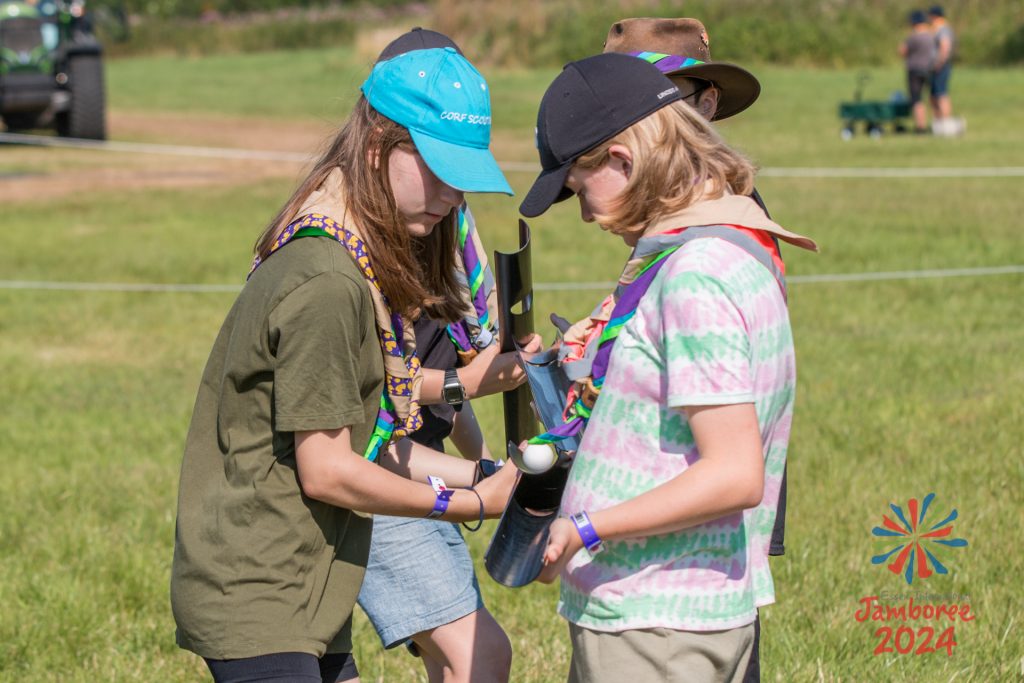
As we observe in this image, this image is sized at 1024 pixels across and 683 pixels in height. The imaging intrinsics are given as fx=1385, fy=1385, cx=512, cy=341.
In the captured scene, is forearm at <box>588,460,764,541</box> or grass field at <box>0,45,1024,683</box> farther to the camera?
grass field at <box>0,45,1024,683</box>

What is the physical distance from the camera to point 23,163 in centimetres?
1838

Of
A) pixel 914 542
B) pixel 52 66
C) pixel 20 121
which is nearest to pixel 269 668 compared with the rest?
pixel 914 542

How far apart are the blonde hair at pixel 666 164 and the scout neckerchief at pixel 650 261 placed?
26 millimetres

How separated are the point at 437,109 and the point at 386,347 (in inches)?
18.2

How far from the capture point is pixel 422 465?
3.22 meters

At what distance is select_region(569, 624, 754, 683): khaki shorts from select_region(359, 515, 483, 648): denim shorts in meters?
1.01

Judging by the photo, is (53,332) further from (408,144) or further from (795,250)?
(408,144)

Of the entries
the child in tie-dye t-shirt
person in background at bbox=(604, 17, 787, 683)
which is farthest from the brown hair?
person in background at bbox=(604, 17, 787, 683)

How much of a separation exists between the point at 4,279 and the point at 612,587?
988 cm

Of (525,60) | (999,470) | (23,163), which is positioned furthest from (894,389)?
(525,60)

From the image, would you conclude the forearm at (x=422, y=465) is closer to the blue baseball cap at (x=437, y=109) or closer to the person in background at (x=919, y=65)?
the blue baseball cap at (x=437, y=109)

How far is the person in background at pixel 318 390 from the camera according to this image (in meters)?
2.48

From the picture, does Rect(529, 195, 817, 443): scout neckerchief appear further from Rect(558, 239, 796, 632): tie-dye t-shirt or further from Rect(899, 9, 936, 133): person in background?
Rect(899, 9, 936, 133): person in background

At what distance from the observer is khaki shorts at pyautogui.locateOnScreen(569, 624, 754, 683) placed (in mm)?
2355
